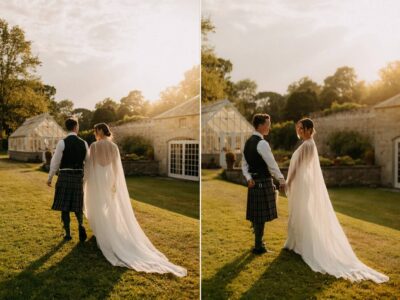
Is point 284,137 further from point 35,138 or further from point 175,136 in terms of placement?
point 35,138

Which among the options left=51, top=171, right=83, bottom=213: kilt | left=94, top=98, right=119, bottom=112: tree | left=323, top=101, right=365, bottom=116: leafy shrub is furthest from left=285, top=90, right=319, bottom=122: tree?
left=51, top=171, right=83, bottom=213: kilt

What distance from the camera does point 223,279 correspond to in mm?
3137

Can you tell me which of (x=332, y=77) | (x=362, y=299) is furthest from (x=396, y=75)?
(x=362, y=299)

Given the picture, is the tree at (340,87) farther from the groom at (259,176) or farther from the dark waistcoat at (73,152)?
the dark waistcoat at (73,152)

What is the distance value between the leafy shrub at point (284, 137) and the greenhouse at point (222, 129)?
0.63 meters

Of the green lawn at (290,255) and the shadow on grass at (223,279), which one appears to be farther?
the shadow on grass at (223,279)

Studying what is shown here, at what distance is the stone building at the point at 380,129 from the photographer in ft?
12.3

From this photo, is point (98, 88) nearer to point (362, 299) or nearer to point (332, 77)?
point (332, 77)

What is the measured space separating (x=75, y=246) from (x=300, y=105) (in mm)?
2599

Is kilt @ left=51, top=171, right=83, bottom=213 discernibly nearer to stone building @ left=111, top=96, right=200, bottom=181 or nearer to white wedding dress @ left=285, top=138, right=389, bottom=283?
stone building @ left=111, top=96, right=200, bottom=181

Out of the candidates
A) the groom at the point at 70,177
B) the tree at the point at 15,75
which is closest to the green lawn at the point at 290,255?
the groom at the point at 70,177

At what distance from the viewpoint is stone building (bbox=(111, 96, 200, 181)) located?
11.5 feet

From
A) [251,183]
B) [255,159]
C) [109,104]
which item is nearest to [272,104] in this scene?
[255,159]

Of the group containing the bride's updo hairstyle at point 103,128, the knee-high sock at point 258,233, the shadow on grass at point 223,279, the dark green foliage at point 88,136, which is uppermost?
the bride's updo hairstyle at point 103,128
